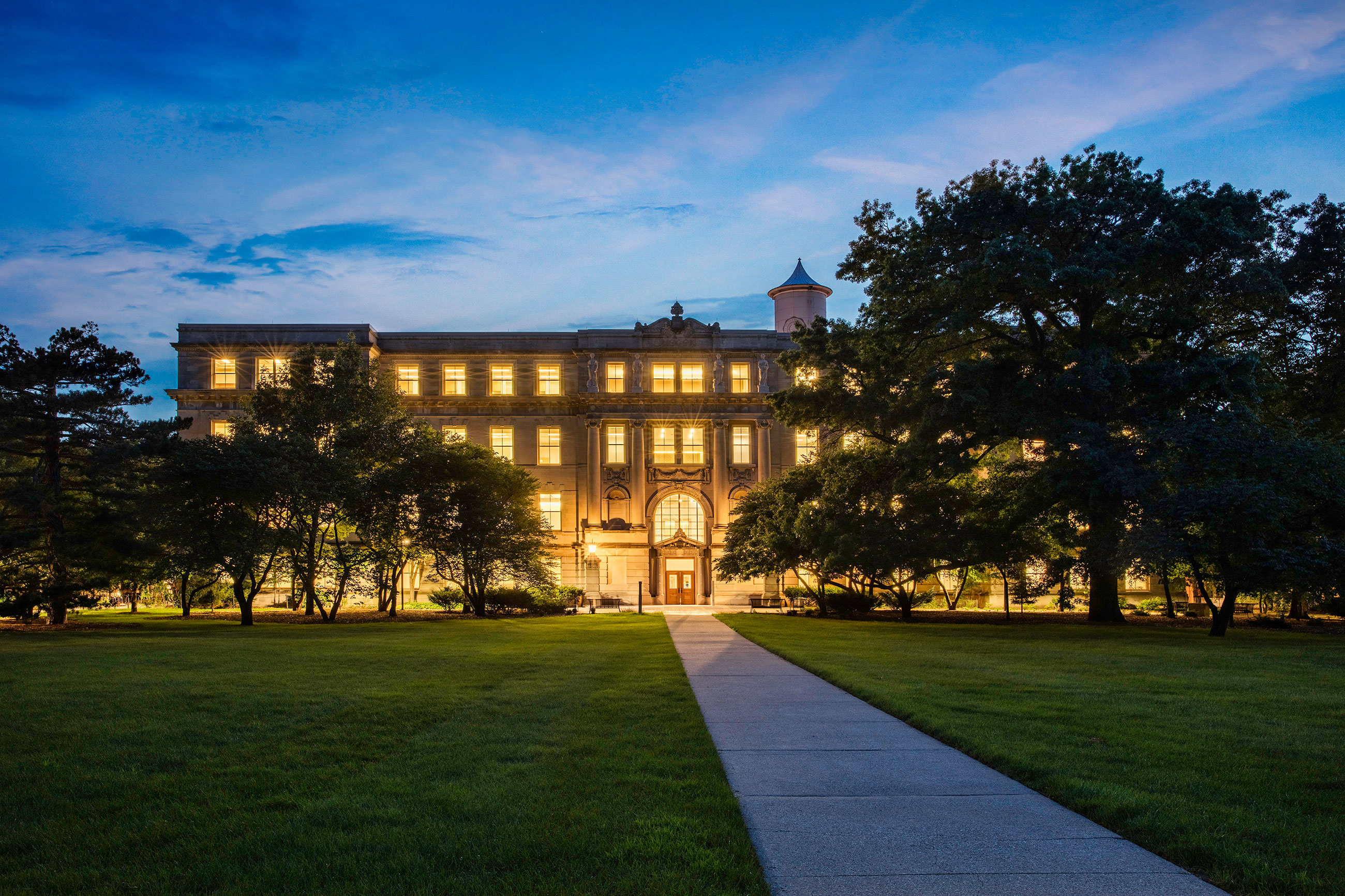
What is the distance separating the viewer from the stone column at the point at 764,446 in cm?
5409

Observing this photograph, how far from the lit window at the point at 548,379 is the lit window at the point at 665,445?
21.6 feet

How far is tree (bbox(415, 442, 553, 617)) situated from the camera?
37.5 meters

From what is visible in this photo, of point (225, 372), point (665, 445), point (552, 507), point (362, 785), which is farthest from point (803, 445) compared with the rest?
point (362, 785)

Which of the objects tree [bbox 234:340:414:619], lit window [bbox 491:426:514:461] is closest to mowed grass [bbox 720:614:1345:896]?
tree [bbox 234:340:414:619]

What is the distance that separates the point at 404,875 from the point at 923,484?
94.9 ft

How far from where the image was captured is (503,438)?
5509cm

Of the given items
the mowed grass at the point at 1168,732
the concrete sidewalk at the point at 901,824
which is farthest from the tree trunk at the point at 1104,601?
→ the concrete sidewalk at the point at 901,824

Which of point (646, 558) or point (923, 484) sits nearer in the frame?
point (923, 484)

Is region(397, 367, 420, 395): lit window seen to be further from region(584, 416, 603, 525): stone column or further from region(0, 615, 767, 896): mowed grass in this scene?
region(0, 615, 767, 896): mowed grass

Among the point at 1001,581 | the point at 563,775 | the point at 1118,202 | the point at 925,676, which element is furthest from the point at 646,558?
the point at 563,775

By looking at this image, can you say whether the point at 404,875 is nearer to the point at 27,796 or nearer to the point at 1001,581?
the point at 27,796

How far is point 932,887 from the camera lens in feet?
15.5

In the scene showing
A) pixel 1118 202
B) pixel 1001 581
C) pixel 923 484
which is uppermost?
pixel 1118 202

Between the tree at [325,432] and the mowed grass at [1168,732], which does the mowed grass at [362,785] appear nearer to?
the mowed grass at [1168,732]
